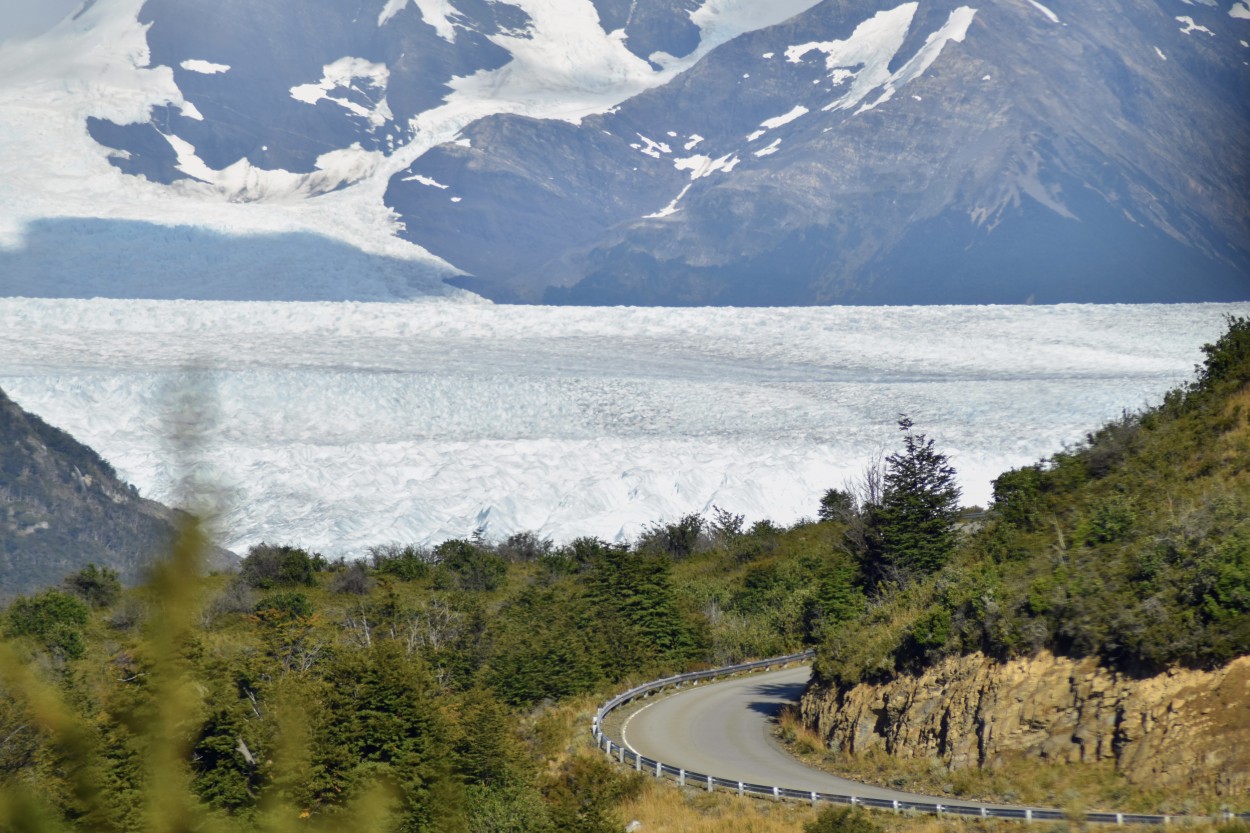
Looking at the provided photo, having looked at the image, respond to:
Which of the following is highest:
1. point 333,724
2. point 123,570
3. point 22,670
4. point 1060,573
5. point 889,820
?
point 22,670

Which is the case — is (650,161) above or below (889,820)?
below

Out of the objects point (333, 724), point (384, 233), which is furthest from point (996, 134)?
point (333, 724)

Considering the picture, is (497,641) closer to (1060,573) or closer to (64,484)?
(1060,573)

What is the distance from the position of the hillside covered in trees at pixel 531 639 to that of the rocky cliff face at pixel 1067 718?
0.97 feet

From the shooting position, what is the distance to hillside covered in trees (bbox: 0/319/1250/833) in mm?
3646

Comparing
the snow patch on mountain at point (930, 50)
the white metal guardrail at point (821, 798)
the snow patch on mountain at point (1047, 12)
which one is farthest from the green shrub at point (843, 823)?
the snow patch on mountain at point (1047, 12)

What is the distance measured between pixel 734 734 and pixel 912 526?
7.57 m

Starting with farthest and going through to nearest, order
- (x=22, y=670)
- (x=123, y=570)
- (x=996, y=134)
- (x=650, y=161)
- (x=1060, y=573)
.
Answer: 1. (x=650, y=161)
2. (x=996, y=134)
3. (x=123, y=570)
4. (x=1060, y=573)
5. (x=22, y=670)

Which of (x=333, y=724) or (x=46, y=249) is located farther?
(x=46, y=249)

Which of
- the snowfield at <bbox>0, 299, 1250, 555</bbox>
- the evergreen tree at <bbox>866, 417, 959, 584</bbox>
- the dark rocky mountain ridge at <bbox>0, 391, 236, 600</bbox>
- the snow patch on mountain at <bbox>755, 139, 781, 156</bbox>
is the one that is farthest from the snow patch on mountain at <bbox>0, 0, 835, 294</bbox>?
the evergreen tree at <bbox>866, 417, 959, 584</bbox>

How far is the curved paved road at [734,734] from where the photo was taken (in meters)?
17.9

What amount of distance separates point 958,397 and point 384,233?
267ft

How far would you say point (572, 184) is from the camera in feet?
611

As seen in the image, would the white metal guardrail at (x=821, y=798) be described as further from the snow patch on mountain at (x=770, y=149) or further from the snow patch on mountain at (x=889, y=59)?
the snow patch on mountain at (x=770, y=149)
